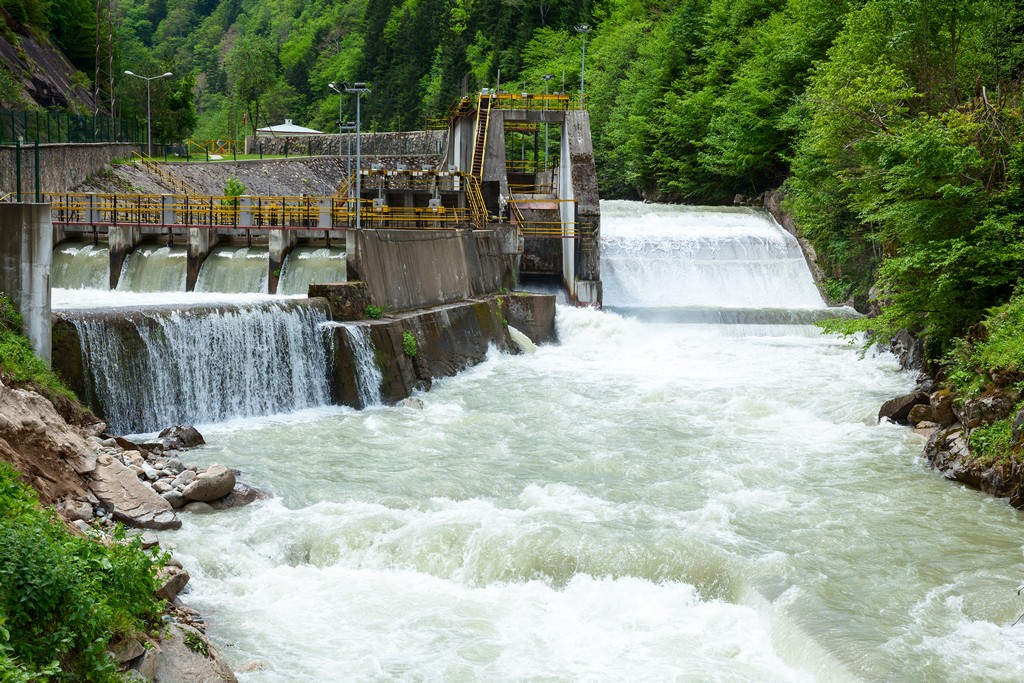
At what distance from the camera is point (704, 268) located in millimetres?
35094

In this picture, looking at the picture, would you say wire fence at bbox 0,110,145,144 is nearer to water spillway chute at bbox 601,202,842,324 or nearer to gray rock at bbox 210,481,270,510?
water spillway chute at bbox 601,202,842,324

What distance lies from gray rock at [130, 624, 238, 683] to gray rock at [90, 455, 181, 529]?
3174 millimetres

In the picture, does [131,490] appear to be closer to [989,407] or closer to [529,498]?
[529,498]

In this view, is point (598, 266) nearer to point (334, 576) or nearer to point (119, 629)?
point (334, 576)

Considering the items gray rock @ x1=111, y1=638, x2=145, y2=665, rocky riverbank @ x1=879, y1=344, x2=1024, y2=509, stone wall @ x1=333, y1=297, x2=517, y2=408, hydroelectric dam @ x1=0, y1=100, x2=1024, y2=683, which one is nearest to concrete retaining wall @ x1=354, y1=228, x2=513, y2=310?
hydroelectric dam @ x1=0, y1=100, x2=1024, y2=683

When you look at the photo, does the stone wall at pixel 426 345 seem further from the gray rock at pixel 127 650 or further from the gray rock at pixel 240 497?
the gray rock at pixel 127 650

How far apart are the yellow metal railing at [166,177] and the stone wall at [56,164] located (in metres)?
1.52

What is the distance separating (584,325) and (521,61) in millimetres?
59086

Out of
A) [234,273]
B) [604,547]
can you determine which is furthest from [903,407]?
[234,273]

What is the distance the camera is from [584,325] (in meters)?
30.2

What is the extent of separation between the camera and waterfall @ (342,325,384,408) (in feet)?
69.2

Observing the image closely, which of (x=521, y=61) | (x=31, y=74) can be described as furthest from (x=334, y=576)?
(x=521, y=61)

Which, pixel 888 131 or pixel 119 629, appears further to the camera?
pixel 888 131

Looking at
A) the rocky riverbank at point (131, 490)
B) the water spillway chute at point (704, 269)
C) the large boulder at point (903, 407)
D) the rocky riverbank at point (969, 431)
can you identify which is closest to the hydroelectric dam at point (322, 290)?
the water spillway chute at point (704, 269)
